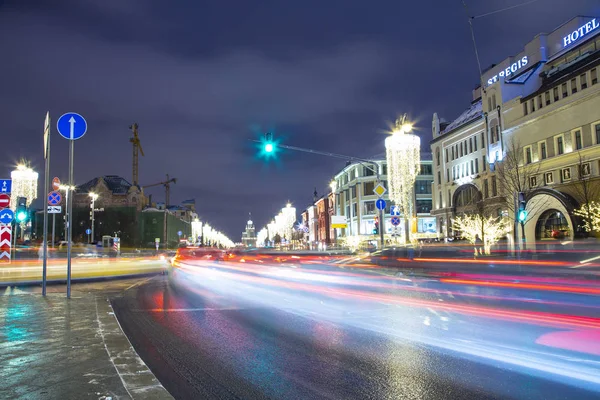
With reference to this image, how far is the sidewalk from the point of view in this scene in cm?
504

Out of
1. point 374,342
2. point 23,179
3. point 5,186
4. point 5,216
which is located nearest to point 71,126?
point 5,216

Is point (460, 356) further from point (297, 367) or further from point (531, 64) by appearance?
point (531, 64)

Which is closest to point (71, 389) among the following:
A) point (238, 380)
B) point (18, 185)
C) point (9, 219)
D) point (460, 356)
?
point (238, 380)

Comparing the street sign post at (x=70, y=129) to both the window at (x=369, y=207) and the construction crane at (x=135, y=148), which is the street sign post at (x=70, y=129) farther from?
the construction crane at (x=135, y=148)

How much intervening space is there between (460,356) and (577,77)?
42966 mm

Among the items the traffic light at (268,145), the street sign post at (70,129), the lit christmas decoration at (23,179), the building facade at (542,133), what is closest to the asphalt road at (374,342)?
the street sign post at (70,129)

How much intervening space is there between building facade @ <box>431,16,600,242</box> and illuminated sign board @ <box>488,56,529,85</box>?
110mm

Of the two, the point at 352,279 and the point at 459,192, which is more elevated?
the point at 459,192

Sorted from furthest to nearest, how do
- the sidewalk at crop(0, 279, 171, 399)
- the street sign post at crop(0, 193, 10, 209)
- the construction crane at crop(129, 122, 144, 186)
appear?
1. the construction crane at crop(129, 122, 144, 186)
2. the street sign post at crop(0, 193, 10, 209)
3. the sidewalk at crop(0, 279, 171, 399)

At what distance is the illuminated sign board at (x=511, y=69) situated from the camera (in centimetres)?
5522

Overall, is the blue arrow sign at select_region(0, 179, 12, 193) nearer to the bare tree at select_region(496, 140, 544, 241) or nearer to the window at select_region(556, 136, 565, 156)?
the bare tree at select_region(496, 140, 544, 241)

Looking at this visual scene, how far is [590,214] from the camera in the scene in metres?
37.5

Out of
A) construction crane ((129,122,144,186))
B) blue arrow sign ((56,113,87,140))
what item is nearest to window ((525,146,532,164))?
blue arrow sign ((56,113,87,140))

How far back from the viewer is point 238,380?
600cm
